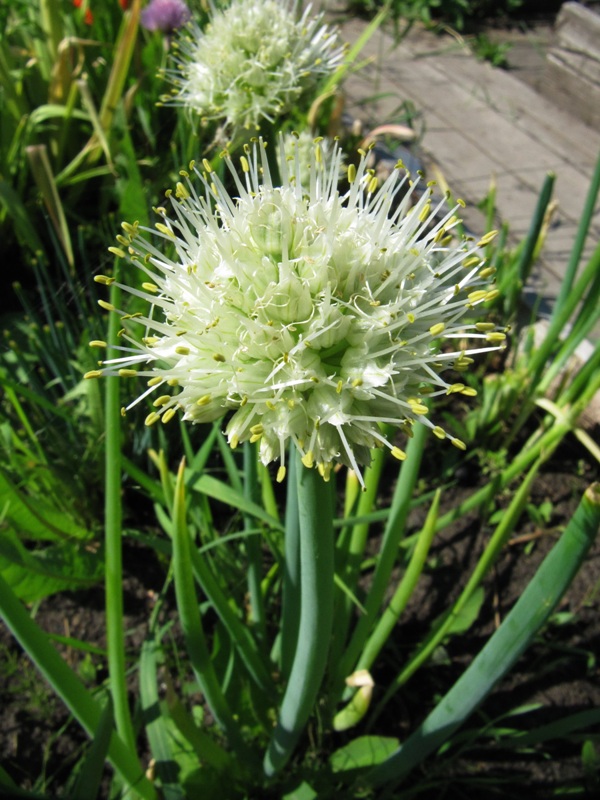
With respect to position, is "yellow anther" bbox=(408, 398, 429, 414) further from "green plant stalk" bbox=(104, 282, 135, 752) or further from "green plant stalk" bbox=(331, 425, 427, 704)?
"green plant stalk" bbox=(104, 282, 135, 752)

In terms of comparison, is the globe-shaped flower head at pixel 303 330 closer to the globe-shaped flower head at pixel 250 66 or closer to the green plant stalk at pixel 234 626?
the green plant stalk at pixel 234 626

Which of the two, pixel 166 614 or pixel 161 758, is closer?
pixel 161 758

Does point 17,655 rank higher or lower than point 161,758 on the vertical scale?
lower

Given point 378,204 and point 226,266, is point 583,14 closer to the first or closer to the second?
point 378,204

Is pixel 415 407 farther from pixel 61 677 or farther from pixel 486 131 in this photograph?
pixel 486 131

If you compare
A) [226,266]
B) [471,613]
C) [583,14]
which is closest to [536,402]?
[471,613]

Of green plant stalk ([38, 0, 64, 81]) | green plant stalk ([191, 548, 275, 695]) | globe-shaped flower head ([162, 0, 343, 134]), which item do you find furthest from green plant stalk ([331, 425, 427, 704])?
green plant stalk ([38, 0, 64, 81])
